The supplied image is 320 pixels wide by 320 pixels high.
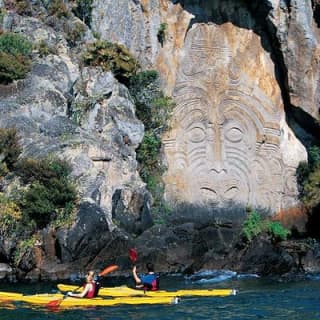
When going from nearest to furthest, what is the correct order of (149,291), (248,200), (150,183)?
1. (149,291)
2. (150,183)
3. (248,200)

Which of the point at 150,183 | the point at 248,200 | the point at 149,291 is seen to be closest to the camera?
the point at 149,291

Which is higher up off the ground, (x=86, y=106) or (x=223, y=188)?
(x=86, y=106)

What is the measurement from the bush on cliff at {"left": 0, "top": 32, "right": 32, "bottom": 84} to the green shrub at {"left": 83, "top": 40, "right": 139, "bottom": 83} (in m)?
2.99

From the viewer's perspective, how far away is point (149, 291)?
22.5m

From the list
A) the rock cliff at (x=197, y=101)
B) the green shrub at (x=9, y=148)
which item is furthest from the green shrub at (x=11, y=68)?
the green shrub at (x=9, y=148)

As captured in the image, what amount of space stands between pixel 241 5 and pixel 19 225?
17.9m

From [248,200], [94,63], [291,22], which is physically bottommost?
[248,200]

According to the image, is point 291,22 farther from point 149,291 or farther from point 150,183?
point 149,291

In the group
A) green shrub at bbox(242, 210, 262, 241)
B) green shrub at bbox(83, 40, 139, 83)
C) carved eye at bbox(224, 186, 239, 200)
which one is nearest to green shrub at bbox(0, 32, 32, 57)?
green shrub at bbox(83, 40, 139, 83)

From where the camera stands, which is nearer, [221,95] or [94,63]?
[94,63]

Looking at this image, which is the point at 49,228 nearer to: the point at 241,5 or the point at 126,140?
the point at 126,140

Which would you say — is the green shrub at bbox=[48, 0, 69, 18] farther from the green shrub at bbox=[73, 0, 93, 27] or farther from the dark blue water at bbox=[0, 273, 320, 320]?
the dark blue water at bbox=[0, 273, 320, 320]

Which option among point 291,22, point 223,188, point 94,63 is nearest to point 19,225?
point 94,63

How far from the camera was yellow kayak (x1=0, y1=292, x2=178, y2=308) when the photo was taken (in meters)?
20.9
